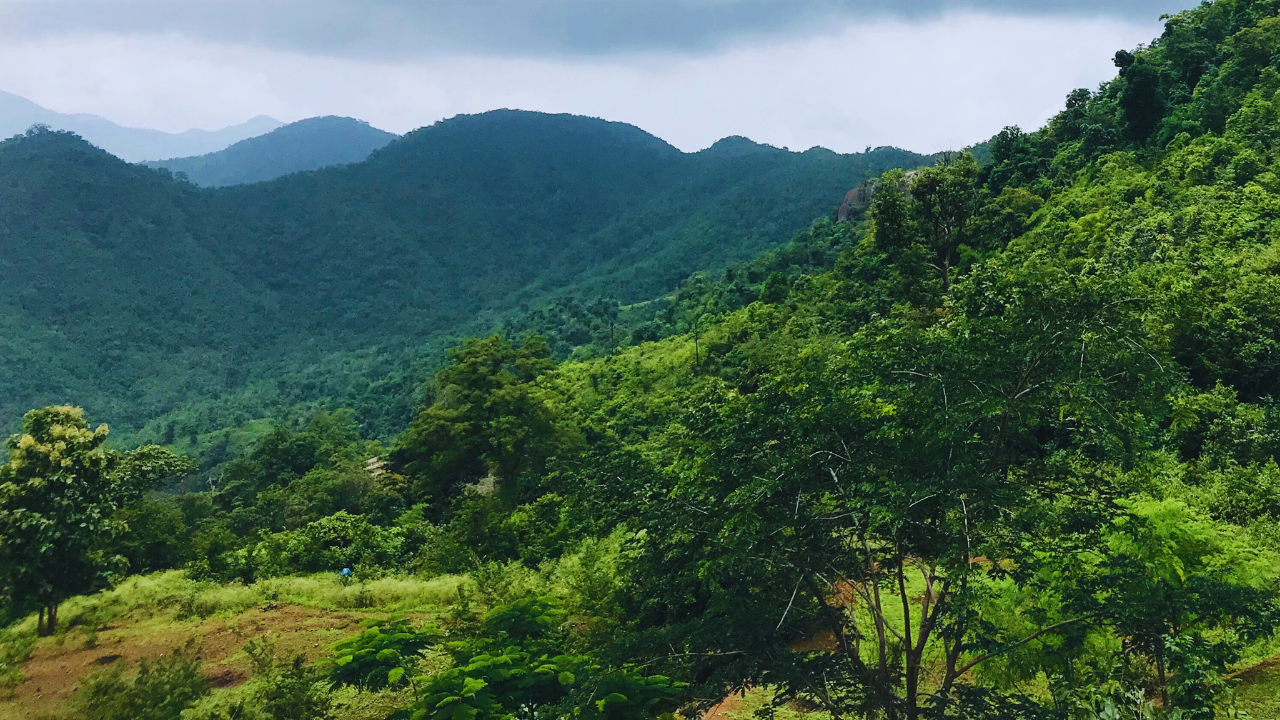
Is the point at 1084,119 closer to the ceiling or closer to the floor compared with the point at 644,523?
closer to the ceiling

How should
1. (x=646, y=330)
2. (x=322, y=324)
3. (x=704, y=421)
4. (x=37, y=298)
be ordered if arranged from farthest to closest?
(x=322, y=324)
(x=37, y=298)
(x=646, y=330)
(x=704, y=421)

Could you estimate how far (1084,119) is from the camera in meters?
31.2

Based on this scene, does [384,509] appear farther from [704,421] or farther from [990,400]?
[990,400]

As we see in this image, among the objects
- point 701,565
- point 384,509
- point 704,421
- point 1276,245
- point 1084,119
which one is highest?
point 1084,119

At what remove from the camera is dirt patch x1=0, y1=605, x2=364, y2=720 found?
11.9m

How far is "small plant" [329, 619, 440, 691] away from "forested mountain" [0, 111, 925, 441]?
1850 inches

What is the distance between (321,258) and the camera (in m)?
111

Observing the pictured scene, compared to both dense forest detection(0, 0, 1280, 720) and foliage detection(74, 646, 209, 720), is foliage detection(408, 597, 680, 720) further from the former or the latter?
foliage detection(74, 646, 209, 720)

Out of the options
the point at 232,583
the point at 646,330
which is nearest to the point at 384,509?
the point at 232,583

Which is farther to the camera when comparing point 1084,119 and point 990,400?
point 1084,119

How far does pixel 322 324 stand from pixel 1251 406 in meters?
102

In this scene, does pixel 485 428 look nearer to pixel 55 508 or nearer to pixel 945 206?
pixel 55 508

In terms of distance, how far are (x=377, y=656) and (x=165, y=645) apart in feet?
23.9

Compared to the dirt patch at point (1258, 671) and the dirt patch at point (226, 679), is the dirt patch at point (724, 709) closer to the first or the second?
the dirt patch at point (1258, 671)
